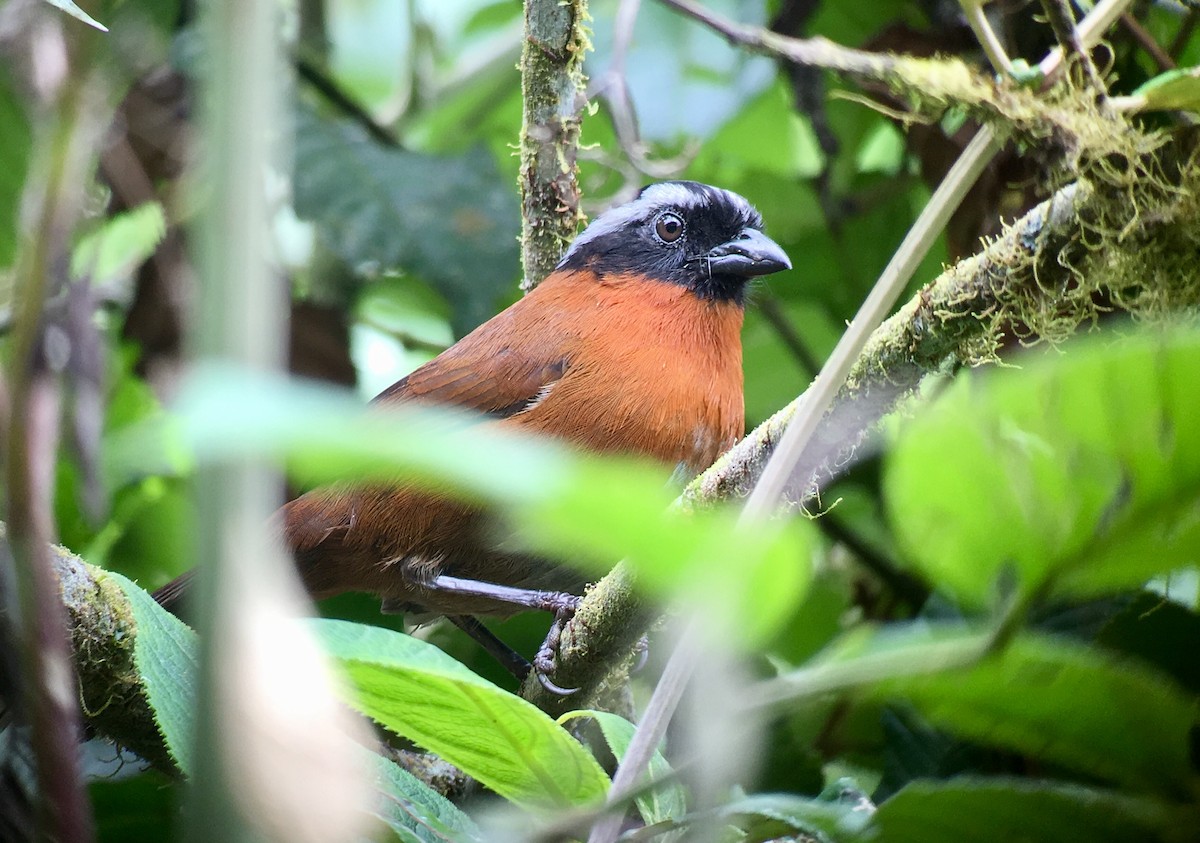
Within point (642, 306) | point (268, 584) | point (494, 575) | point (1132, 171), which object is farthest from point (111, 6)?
point (268, 584)

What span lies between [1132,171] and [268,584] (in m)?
1.24

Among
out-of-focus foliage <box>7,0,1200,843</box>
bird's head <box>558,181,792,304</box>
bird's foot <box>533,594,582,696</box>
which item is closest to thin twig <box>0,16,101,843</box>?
out-of-focus foliage <box>7,0,1200,843</box>

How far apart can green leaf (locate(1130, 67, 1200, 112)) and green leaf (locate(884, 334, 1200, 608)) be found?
67cm

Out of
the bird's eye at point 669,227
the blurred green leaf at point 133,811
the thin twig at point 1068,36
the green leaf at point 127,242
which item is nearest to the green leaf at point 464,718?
the blurred green leaf at point 133,811

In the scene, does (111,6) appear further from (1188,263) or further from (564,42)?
(1188,263)

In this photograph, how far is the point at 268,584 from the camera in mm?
722

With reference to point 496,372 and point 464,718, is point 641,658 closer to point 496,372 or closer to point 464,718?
point 496,372

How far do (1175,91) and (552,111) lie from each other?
1436mm

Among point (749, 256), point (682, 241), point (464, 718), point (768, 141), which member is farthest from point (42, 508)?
point (768, 141)

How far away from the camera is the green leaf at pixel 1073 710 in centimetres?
127

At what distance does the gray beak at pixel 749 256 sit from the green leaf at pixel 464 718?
1.94 m

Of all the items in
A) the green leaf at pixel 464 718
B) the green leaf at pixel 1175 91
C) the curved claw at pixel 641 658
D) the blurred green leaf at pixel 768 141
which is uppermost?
the green leaf at pixel 1175 91

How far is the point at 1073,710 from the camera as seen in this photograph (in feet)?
4.50

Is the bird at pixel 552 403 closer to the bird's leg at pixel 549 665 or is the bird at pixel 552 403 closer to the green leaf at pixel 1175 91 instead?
the bird's leg at pixel 549 665
